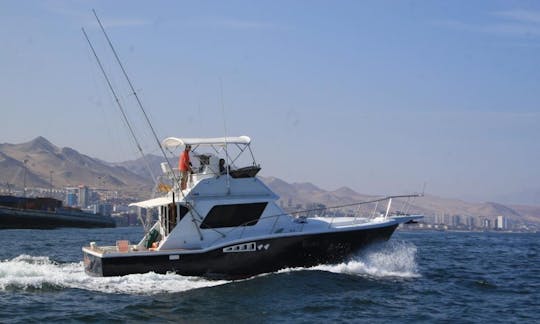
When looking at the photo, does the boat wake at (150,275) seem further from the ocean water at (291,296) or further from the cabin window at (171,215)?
the cabin window at (171,215)

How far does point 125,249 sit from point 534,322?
38.1ft

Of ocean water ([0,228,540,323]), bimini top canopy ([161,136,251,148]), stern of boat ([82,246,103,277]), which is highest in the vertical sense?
bimini top canopy ([161,136,251,148])

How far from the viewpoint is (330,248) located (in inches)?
886

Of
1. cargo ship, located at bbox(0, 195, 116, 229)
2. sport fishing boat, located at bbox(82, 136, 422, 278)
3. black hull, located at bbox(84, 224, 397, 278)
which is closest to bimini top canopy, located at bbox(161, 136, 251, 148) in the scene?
sport fishing boat, located at bbox(82, 136, 422, 278)

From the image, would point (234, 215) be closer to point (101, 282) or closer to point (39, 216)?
point (101, 282)

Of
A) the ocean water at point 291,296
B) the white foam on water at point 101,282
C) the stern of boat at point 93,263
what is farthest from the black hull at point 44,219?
the stern of boat at point 93,263

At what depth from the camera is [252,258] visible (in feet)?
70.5

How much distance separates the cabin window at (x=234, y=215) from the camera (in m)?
22.0

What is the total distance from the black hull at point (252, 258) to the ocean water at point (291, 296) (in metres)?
0.28

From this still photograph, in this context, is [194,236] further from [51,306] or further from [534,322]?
[534,322]

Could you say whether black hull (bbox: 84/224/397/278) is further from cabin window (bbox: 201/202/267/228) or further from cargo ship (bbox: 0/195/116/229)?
cargo ship (bbox: 0/195/116/229)

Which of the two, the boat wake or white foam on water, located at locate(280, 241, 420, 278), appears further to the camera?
white foam on water, located at locate(280, 241, 420, 278)

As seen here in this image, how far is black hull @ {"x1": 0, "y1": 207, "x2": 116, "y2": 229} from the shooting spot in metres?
84.8

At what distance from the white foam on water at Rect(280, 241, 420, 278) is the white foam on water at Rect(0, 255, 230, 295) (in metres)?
3.94
